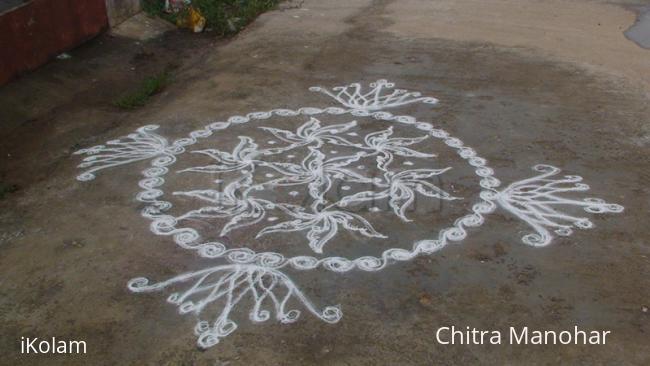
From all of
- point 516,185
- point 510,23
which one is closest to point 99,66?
point 516,185

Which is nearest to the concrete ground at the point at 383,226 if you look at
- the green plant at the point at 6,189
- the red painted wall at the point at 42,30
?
the green plant at the point at 6,189

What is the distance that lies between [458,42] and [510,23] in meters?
1.25

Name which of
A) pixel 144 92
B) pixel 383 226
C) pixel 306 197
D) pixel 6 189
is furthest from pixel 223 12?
pixel 383 226

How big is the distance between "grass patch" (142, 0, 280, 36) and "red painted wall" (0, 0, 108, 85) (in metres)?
1.07

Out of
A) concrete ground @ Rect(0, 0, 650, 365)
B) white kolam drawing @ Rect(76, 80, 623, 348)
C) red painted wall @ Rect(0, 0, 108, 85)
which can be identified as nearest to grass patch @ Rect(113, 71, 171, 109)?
concrete ground @ Rect(0, 0, 650, 365)

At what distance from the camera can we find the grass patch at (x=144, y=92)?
571 cm

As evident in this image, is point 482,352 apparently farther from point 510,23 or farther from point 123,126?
point 510,23

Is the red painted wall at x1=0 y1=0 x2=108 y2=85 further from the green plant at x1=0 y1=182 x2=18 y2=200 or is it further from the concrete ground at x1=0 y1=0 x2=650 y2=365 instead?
the green plant at x1=0 y1=182 x2=18 y2=200

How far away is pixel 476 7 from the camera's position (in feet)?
29.5

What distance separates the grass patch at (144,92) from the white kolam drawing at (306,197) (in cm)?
71

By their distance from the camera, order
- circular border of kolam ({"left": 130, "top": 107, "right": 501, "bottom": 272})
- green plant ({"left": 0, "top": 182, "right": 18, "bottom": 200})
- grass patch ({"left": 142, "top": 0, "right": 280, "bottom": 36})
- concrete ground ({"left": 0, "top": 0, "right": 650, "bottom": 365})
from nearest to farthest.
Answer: concrete ground ({"left": 0, "top": 0, "right": 650, "bottom": 365})
circular border of kolam ({"left": 130, "top": 107, "right": 501, "bottom": 272})
green plant ({"left": 0, "top": 182, "right": 18, "bottom": 200})
grass patch ({"left": 142, "top": 0, "right": 280, "bottom": 36})

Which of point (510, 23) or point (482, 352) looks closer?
point (482, 352)

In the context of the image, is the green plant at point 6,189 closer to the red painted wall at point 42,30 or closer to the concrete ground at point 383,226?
the concrete ground at point 383,226

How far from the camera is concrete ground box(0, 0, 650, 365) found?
2857mm
